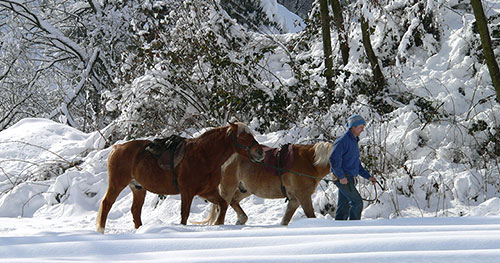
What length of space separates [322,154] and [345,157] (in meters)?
0.39

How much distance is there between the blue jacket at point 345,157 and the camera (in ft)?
19.7

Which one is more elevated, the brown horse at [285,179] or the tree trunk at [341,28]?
the tree trunk at [341,28]

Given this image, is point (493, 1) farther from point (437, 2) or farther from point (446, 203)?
point (446, 203)

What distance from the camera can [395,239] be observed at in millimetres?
2967

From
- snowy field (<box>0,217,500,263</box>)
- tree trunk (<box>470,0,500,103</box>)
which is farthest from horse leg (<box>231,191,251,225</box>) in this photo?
tree trunk (<box>470,0,500,103</box>)

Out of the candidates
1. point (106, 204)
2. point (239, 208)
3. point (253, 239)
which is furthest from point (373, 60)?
point (253, 239)

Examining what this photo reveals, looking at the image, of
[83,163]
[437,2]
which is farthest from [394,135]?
[83,163]

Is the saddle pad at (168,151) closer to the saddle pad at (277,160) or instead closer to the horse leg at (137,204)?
the horse leg at (137,204)

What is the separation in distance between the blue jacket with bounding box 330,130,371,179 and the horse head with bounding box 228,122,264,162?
915 millimetres

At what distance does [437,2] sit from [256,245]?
31.0ft

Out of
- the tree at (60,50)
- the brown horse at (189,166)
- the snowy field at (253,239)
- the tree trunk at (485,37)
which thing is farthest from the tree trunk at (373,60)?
the tree at (60,50)

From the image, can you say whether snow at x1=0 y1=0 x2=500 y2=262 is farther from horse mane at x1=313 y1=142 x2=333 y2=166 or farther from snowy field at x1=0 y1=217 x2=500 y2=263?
horse mane at x1=313 y1=142 x2=333 y2=166

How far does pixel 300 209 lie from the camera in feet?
25.9

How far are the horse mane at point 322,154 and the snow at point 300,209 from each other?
94cm
